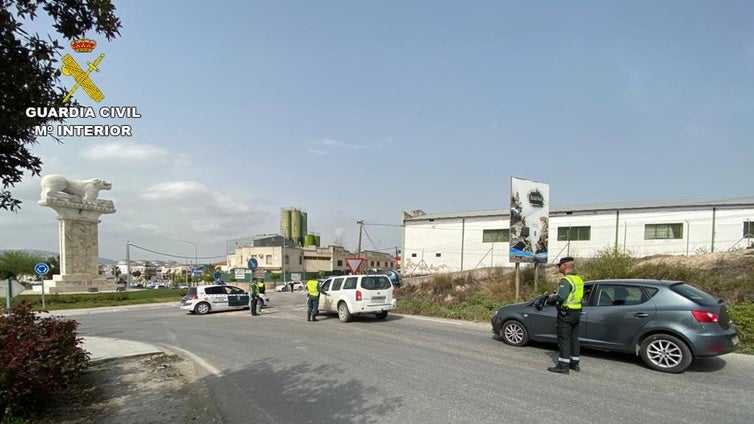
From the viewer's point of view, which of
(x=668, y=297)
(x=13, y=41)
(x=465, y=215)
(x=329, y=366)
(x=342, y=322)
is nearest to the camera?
(x=13, y=41)

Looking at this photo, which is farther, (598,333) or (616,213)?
(616,213)

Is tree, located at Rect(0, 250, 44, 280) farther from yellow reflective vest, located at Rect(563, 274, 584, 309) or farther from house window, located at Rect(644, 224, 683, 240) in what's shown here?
house window, located at Rect(644, 224, 683, 240)

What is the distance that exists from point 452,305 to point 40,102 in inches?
630

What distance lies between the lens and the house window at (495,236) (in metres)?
35.6

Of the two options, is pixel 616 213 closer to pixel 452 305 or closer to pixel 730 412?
pixel 452 305

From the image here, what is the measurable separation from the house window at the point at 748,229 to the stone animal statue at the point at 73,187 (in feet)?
168

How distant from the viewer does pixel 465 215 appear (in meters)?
38.2

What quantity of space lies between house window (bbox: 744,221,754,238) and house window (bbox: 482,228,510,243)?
1506cm

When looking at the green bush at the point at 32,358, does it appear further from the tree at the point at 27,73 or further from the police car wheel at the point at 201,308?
the police car wheel at the point at 201,308

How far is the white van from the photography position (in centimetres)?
1479

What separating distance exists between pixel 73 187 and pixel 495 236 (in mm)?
38040

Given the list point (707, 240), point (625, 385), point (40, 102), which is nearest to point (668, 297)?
A: point (625, 385)

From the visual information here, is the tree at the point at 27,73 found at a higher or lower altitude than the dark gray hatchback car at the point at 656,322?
higher

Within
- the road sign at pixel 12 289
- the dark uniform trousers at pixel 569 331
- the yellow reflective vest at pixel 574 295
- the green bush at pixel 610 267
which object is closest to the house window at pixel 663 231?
the green bush at pixel 610 267
